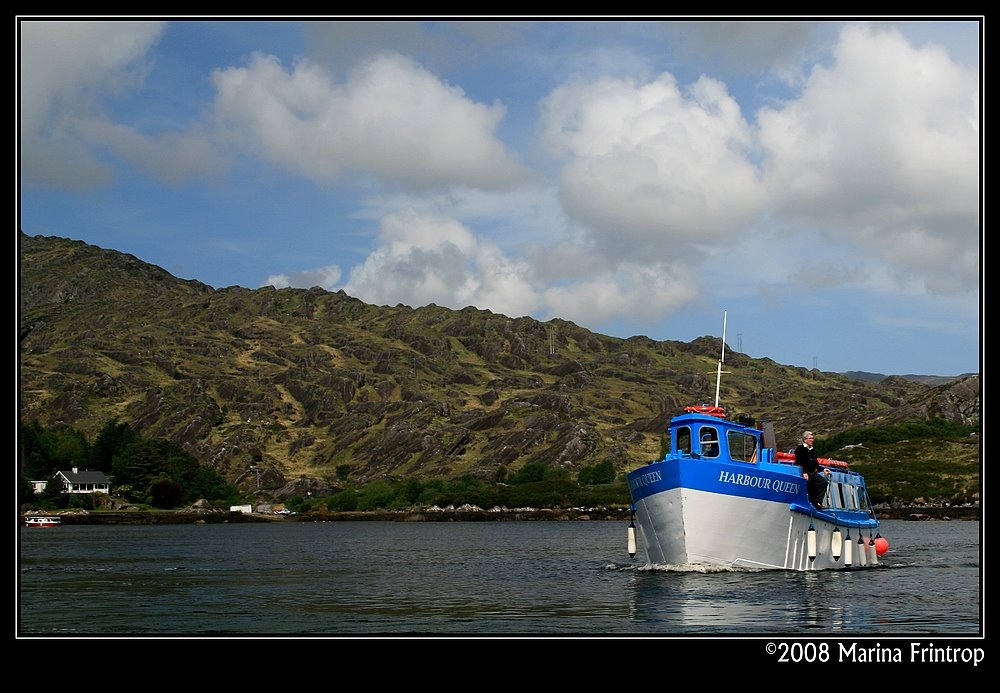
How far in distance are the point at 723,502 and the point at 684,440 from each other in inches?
186

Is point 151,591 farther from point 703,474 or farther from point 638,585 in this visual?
point 703,474

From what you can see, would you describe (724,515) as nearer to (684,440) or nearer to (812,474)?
(684,440)

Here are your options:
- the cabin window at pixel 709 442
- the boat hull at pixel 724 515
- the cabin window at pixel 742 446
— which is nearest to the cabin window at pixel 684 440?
the cabin window at pixel 709 442

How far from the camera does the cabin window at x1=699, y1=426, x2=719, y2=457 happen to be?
60062 millimetres

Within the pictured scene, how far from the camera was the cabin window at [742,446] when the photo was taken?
60750 mm

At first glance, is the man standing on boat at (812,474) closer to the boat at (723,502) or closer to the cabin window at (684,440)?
the boat at (723,502)

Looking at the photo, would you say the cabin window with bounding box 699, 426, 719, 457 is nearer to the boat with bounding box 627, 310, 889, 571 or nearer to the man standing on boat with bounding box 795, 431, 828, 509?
the boat with bounding box 627, 310, 889, 571

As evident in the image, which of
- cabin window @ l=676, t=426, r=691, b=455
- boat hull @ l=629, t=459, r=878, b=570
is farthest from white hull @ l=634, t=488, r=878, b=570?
cabin window @ l=676, t=426, r=691, b=455

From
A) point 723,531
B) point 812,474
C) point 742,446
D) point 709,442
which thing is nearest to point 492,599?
point 723,531

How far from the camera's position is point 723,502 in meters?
57.8

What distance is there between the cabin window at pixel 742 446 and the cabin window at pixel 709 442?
732mm
